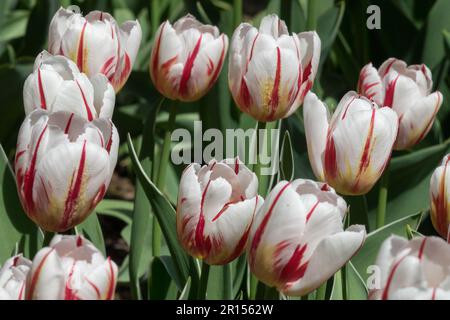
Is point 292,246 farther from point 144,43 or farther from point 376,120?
point 144,43

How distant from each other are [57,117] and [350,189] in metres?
0.37

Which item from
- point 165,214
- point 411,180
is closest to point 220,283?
point 165,214

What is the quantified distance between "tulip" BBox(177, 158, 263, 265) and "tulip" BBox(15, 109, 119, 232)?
96 mm

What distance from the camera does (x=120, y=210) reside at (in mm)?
2307

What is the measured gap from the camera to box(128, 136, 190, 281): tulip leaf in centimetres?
140

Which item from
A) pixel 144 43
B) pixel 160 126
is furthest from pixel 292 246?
pixel 144 43

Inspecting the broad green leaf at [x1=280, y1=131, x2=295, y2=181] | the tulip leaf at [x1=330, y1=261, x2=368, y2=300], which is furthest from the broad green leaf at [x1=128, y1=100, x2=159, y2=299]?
the tulip leaf at [x1=330, y1=261, x2=368, y2=300]

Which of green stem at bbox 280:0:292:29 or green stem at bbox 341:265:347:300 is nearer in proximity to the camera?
green stem at bbox 341:265:347:300

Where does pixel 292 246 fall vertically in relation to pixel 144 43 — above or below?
above

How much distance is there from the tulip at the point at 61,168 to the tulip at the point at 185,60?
0.38 m

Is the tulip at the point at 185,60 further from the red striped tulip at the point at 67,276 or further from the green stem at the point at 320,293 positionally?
the red striped tulip at the point at 67,276

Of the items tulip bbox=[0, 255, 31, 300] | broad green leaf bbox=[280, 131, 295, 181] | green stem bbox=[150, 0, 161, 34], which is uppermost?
tulip bbox=[0, 255, 31, 300]

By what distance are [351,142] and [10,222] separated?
1.63 ft

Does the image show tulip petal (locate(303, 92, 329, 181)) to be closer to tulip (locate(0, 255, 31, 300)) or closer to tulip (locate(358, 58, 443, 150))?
tulip (locate(358, 58, 443, 150))
